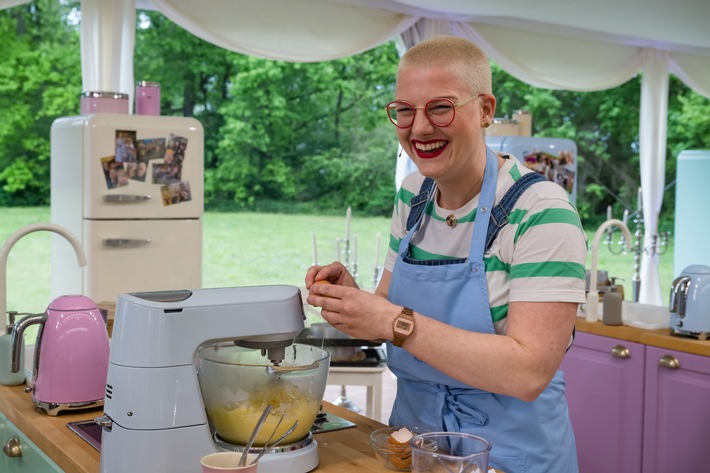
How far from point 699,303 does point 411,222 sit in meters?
1.78

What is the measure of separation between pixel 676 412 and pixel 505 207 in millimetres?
1956

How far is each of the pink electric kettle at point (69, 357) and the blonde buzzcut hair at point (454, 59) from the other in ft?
3.00

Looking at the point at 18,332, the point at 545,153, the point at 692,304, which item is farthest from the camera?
the point at 545,153

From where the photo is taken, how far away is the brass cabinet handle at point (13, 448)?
187 cm

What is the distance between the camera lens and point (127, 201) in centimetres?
419

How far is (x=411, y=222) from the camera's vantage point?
1.89 meters

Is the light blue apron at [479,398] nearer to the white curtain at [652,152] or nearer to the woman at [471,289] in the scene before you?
the woman at [471,289]

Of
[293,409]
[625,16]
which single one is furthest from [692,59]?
[293,409]

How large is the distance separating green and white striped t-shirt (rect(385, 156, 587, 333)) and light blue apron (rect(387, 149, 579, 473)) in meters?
0.03

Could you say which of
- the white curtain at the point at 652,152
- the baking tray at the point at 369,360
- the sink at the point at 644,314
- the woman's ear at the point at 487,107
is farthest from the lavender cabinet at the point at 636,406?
the white curtain at the point at 652,152

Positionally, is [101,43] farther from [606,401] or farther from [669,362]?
[669,362]

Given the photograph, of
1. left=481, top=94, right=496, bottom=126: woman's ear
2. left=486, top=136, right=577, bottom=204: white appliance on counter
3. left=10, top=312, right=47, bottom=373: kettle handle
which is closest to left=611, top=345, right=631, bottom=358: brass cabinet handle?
left=486, top=136, right=577, bottom=204: white appliance on counter

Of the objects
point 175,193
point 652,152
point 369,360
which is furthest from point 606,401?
point 652,152

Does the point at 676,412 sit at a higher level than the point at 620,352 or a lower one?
lower
